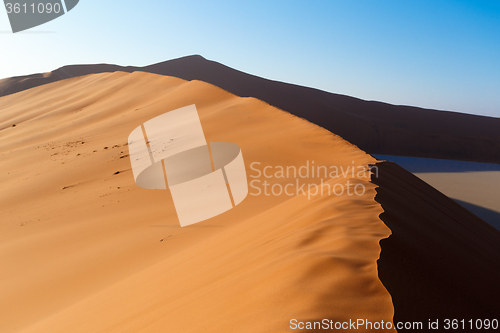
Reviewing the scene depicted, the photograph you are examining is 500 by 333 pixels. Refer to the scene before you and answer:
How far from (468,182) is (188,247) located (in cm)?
1444

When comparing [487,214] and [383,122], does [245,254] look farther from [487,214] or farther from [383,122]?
[383,122]

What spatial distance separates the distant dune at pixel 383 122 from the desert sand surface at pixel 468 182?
3.13m

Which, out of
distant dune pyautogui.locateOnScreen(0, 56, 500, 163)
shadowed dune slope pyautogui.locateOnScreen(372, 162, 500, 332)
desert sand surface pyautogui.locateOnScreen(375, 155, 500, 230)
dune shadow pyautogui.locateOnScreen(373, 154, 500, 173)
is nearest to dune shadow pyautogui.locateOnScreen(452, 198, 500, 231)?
desert sand surface pyautogui.locateOnScreen(375, 155, 500, 230)

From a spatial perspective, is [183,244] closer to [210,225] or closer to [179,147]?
[210,225]

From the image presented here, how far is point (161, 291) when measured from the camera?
2.32m

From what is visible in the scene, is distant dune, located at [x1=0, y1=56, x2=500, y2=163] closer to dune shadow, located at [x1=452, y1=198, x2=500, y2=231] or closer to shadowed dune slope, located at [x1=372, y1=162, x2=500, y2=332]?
dune shadow, located at [x1=452, y1=198, x2=500, y2=231]

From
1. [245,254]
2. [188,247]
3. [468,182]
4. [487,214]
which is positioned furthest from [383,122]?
[245,254]

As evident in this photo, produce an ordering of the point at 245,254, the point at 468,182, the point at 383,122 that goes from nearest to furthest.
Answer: the point at 245,254, the point at 468,182, the point at 383,122

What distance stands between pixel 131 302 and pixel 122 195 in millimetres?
3763

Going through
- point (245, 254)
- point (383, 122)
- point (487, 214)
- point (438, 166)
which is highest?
point (245, 254)

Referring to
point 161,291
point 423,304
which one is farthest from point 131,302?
point 423,304

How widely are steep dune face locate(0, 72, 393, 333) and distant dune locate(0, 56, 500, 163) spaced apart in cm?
1696

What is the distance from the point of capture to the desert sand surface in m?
10.5

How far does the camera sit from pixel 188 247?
3.54 m
